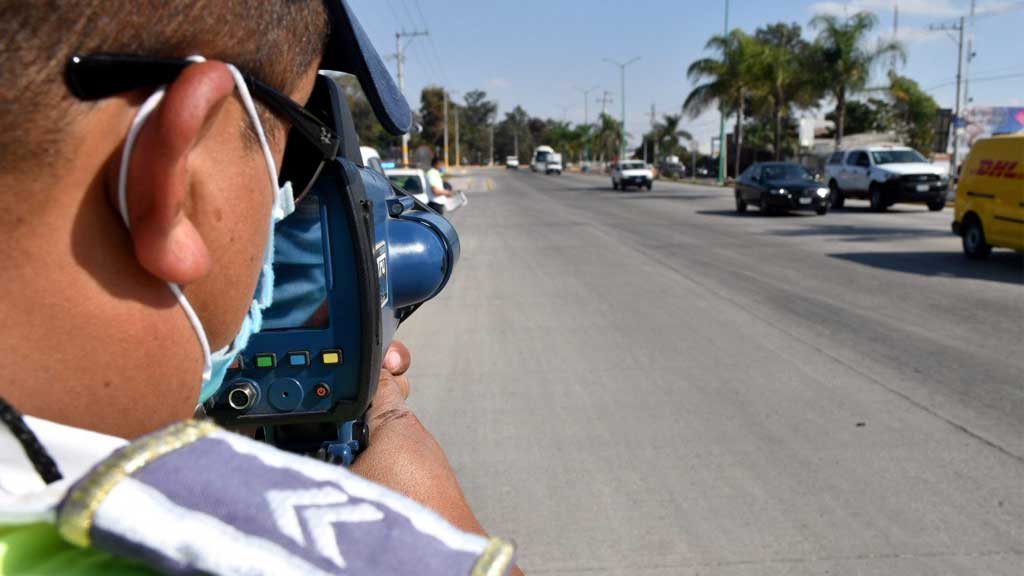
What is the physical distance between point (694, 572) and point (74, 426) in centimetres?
286

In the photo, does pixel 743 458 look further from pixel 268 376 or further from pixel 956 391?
pixel 268 376

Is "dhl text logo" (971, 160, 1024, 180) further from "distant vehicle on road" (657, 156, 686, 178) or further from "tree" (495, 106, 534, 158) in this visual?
"tree" (495, 106, 534, 158)

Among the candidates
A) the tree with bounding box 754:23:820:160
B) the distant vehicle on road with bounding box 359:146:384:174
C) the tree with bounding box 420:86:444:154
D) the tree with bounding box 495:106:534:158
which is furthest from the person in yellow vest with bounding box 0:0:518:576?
the tree with bounding box 495:106:534:158

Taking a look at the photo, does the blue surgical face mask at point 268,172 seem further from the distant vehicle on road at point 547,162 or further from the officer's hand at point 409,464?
the distant vehicle on road at point 547,162

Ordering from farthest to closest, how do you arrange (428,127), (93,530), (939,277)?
(428,127) < (939,277) < (93,530)

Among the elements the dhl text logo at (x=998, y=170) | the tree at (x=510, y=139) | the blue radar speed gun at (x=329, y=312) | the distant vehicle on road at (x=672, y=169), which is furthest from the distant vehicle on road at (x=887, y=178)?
the tree at (x=510, y=139)

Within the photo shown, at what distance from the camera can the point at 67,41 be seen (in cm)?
73

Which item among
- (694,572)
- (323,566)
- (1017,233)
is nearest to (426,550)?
(323,566)

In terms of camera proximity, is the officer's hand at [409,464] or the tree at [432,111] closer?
the officer's hand at [409,464]

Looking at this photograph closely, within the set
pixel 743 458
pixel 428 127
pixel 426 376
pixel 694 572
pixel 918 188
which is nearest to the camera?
pixel 694 572

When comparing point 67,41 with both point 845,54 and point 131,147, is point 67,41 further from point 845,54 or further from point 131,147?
point 845,54

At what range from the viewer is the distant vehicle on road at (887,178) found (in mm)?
21922

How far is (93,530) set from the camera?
0.66 metres

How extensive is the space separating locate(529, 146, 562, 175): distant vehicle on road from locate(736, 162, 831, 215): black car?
54.0 m
